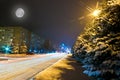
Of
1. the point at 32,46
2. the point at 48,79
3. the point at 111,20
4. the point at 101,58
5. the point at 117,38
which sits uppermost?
the point at 32,46

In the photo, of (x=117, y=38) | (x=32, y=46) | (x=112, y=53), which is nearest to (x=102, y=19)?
(x=117, y=38)

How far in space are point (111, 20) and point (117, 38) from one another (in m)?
1.22

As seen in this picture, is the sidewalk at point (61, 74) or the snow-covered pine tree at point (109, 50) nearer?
the snow-covered pine tree at point (109, 50)

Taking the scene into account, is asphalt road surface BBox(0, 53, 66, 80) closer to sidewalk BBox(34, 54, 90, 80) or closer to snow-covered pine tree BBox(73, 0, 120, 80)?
sidewalk BBox(34, 54, 90, 80)

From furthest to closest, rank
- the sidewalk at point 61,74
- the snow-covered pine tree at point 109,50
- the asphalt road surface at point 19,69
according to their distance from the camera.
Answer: the asphalt road surface at point 19,69 → the sidewalk at point 61,74 → the snow-covered pine tree at point 109,50

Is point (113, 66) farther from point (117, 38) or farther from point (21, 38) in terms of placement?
point (21, 38)

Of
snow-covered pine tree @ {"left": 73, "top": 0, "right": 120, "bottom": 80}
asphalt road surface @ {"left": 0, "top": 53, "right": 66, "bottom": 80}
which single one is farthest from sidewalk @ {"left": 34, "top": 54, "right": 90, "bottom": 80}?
snow-covered pine tree @ {"left": 73, "top": 0, "right": 120, "bottom": 80}

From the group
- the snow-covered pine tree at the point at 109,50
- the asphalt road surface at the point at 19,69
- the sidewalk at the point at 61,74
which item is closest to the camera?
the snow-covered pine tree at the point at 109,50

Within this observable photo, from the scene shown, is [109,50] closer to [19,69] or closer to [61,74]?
[61,74]

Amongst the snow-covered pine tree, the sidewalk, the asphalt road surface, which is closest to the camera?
the snow-covered pine tree

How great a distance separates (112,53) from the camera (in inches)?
422

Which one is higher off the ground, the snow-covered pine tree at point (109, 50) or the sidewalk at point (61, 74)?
the snow-covered pine tree at point (109, 50)

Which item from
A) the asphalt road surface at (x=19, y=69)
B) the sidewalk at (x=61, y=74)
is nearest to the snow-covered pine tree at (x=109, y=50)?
the sidewalk at (x=61, y=74)

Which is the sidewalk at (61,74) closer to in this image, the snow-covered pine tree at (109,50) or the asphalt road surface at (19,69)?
the asphalt road surface at (19,69)
